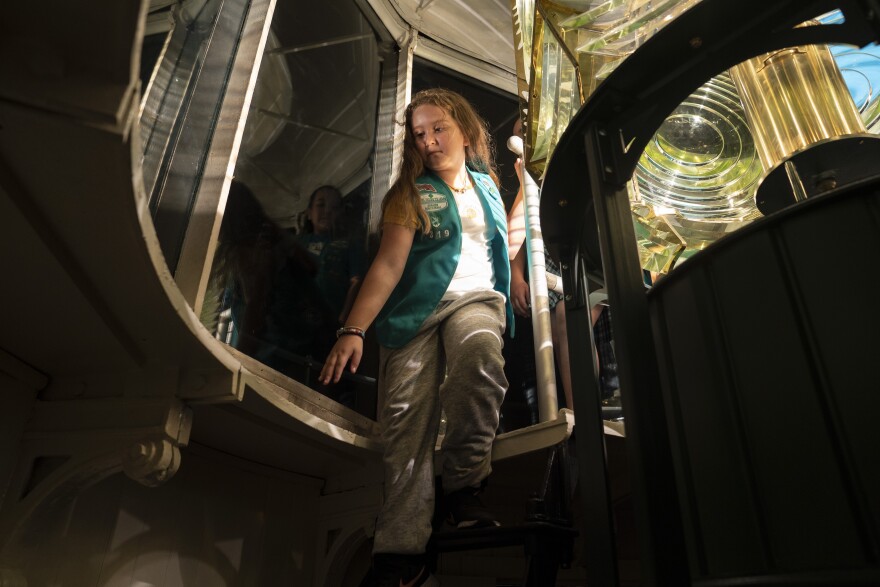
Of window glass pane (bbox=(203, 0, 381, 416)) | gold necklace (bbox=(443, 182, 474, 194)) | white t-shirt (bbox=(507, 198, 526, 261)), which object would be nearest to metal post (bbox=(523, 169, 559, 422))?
white t-shirt (bbox=(507, 198, 526, 261))

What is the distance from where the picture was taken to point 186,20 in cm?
177

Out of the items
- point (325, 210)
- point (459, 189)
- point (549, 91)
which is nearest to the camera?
point (549, 91)

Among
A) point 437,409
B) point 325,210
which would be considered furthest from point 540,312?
point 325,210

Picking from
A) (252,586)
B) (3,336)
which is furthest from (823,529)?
(252,586)

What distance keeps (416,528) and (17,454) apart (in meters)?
0.70

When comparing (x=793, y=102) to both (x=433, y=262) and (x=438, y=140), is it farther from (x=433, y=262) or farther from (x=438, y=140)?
(x=438, y=140)

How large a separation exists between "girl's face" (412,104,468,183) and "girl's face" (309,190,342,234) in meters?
A: 0.39

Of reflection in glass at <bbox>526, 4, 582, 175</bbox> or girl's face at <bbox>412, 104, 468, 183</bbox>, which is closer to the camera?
reflection in glass at <bbox>526, 4, 582, 175</bbox>

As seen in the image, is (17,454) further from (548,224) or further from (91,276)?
(548,224)

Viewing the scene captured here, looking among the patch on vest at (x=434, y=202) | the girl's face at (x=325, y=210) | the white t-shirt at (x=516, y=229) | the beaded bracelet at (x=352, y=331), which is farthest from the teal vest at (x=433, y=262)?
the girl's face at (x=325, y=210)

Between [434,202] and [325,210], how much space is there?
0.50 metres

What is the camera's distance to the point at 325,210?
2084 mm

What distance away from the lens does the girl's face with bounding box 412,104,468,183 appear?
185cm

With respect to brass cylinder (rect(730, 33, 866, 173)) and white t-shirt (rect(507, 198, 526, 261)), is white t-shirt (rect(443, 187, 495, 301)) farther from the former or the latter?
brass cylinder (rect(730, 33, 866, 173))
